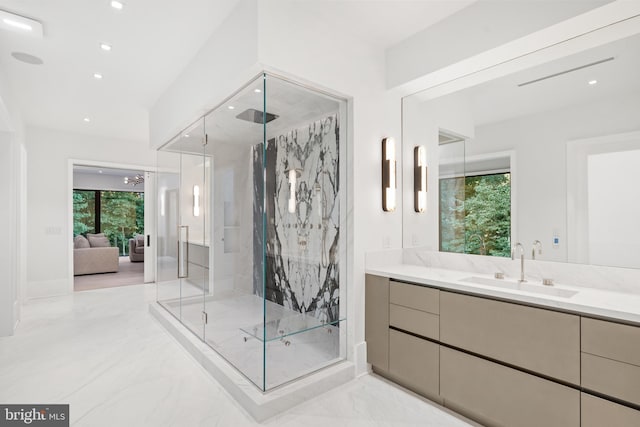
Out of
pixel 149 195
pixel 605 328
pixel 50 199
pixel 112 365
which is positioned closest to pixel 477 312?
pixel 605 328

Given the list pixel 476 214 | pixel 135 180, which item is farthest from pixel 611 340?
pixel 135 180

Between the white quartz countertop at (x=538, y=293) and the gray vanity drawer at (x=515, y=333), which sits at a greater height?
the white quartz countertop at (x=538, y=293)

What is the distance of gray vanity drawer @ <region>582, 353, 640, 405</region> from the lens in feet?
4.78

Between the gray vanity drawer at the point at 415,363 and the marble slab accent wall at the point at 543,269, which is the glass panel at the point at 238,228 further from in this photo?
the marble slab accent wall at the point at 543,269

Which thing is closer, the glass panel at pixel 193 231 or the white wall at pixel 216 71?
the white wall at pixel 216 71

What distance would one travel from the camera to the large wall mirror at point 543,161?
196cm

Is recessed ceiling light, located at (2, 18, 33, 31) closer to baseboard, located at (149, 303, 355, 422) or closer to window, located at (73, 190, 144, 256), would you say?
baseboard, located at (149, 303, 355, 422)

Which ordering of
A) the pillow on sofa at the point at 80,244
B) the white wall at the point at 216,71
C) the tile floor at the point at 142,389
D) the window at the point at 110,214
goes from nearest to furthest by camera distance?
the tile floor at the point at 142,389, the white wall at the point at 216,71, the pillow on sofa at the point at 80,244, the window at the point at 110,214

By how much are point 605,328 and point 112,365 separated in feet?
11.4

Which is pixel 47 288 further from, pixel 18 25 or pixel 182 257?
pixel 18 25

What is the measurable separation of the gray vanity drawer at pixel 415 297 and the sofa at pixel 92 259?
25.0ft

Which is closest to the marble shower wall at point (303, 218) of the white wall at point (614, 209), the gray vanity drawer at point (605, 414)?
the gray vanity drawer at point (605, 414)

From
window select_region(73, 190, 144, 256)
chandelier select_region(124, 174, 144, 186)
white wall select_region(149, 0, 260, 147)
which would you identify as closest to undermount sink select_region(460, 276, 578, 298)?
white wall select_region(149, 0, 260, 147)

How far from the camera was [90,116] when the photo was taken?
4.76 m
